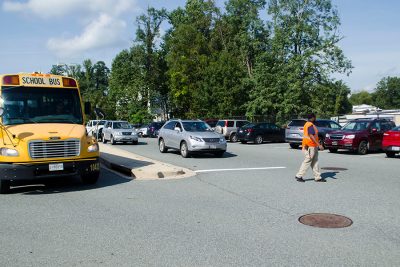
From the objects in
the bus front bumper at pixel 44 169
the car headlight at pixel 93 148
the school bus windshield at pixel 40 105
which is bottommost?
the bus front bumper at pixel 44 169

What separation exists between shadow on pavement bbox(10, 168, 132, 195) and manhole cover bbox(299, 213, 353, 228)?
555 cm

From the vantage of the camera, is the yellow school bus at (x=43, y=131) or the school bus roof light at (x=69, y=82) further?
the school bus roof light at (x=69, y=82)

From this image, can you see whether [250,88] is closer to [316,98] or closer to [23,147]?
[316,98]

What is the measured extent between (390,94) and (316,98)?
98.1m

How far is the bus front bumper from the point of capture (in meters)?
8.94

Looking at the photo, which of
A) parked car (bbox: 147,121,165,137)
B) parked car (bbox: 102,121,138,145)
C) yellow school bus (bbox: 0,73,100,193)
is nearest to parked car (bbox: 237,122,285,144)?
parked car (bbox: 102,121,138,145)

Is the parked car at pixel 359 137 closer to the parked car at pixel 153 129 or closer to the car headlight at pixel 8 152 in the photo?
the car headlight at pixel 8 152

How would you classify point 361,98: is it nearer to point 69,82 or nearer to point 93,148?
point 69,82

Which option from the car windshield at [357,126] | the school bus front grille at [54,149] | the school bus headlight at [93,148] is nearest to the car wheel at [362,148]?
the car windshield at [357,126]

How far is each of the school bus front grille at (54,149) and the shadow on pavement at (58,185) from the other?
36.4 inches

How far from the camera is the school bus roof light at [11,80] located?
10164 mm

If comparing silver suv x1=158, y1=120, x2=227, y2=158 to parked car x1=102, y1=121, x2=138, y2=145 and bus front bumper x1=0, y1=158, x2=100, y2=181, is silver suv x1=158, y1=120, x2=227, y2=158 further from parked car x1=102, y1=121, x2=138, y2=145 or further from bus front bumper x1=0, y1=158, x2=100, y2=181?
parked car x1=102, y1=121, x2=138, y2=145

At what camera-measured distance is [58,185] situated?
1070 cm

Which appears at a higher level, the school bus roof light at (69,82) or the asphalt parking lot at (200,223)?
the school bus roof light at (69,82)
